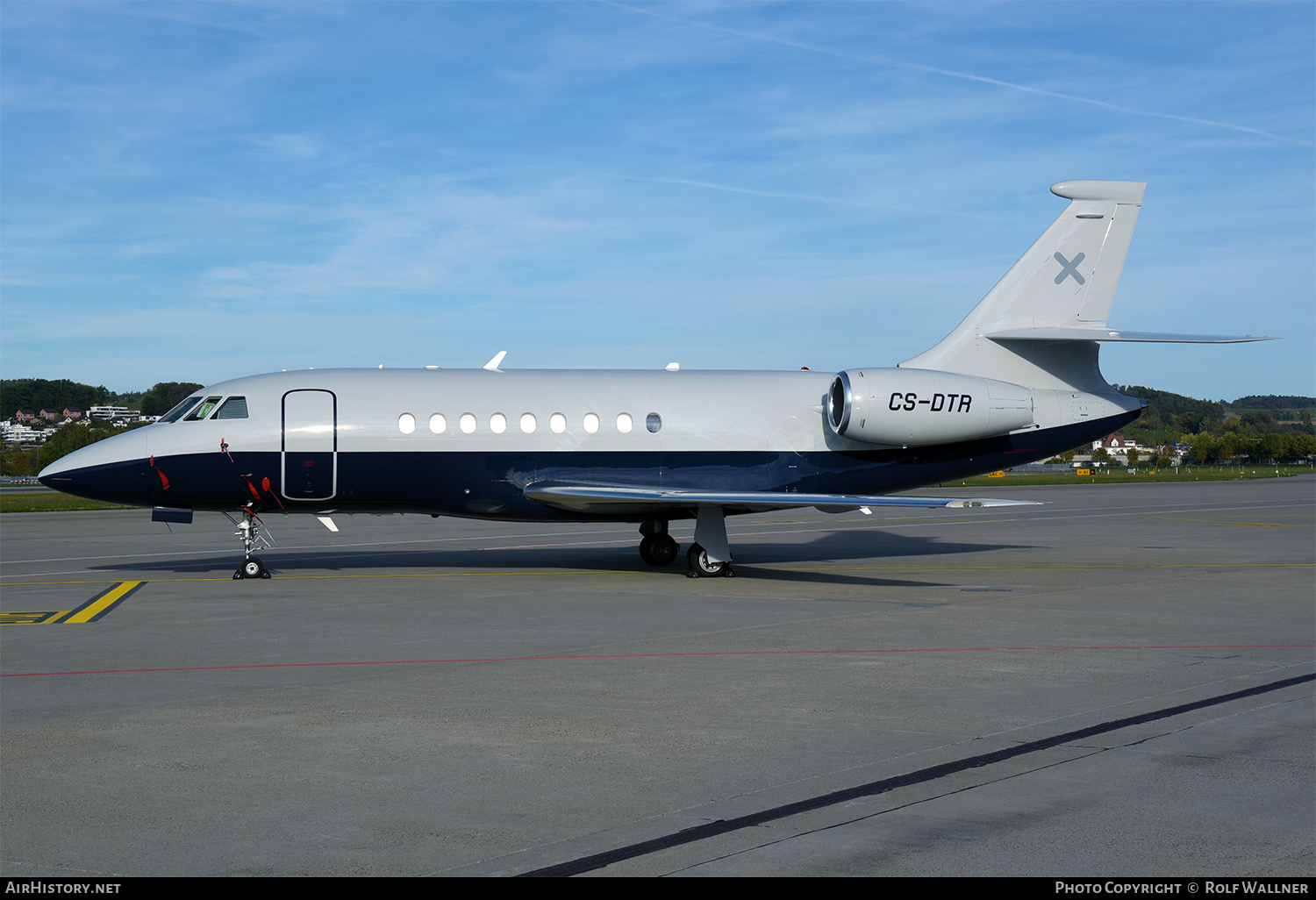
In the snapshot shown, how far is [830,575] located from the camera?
20703 mm

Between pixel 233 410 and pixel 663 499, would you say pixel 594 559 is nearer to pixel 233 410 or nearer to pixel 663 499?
pixel 663 499

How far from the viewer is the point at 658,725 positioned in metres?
8.84

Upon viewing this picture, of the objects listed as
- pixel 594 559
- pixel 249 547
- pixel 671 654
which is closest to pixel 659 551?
pixel 594 559

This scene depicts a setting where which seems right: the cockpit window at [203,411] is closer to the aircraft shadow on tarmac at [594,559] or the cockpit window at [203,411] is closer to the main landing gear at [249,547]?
the main landing gear at [249,547]

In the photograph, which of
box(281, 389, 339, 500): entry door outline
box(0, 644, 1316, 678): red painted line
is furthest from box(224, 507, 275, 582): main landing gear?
box(0, 644, 1316, 678): red painted line

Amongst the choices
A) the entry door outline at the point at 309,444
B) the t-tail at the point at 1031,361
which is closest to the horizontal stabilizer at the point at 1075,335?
the t-tail at the point at 1031,361

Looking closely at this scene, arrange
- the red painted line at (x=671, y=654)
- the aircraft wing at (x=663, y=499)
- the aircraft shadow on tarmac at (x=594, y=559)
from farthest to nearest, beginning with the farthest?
the aircraft shadow on tarmac at (x=594, y=559) < the aircraft wing at (x=663, y=499) < the red painted line at (x=671, y=654)

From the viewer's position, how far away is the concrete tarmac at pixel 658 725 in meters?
5.96

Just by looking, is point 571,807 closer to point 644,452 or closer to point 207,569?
point 644,452

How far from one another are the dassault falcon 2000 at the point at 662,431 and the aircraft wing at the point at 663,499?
54 millimetres

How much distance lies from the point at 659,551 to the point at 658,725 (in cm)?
1352

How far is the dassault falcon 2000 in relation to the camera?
19.9 metres
